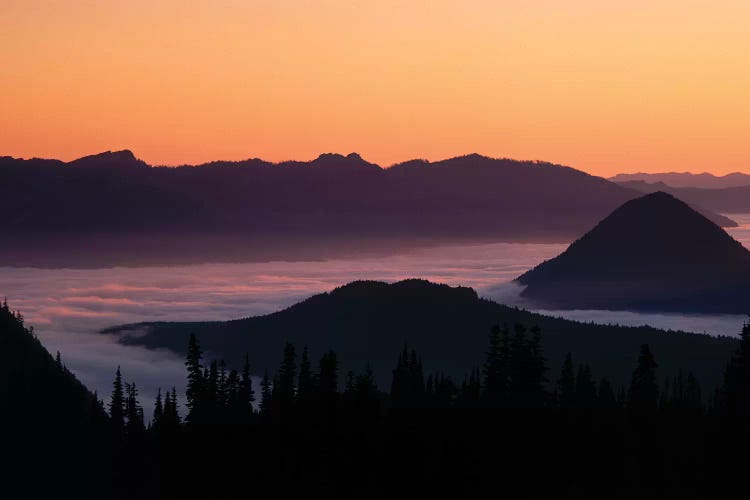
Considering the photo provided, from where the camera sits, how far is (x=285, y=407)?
105312mm

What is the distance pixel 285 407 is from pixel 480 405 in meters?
20.1

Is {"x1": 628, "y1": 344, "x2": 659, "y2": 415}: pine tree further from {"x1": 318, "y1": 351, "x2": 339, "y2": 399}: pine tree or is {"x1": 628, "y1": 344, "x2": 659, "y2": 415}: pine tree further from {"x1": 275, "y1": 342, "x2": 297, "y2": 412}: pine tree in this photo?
{"x1": 275, "y1": 342, "x2": 297, "y2": 412}: pine tree

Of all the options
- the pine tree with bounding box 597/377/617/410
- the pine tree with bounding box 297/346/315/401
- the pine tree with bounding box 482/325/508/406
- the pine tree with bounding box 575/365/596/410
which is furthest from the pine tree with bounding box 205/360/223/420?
the pine tree with bounding box 597/377/617/410

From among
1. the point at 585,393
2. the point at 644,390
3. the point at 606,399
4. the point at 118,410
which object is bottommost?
the point at 118,410

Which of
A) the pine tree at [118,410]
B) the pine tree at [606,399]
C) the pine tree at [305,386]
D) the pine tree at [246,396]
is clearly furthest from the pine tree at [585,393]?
the pine tree at [118,410]

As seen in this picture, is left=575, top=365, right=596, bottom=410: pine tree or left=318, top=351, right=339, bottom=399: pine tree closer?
left=575, top=365, right=596, bottom=410: pine tree

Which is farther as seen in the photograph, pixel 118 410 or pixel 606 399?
pixel 118 410

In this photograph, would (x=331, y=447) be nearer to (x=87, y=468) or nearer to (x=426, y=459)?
(x=426, y=459)

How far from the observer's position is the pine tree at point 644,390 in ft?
285

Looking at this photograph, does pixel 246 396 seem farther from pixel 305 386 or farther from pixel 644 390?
pixel 644 390

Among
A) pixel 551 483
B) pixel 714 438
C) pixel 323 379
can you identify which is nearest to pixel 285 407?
pixel 323 379

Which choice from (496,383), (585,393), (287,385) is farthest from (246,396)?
(585,393)

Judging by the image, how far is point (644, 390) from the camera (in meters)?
89.5

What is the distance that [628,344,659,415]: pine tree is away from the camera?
86938mm
